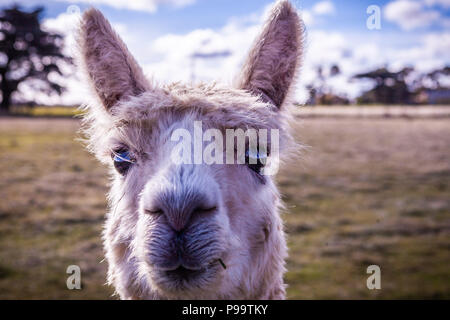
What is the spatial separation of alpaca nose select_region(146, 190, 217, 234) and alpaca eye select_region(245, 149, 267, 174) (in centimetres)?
69

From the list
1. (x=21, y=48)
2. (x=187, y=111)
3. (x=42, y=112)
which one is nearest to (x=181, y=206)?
(x=187, y=111)

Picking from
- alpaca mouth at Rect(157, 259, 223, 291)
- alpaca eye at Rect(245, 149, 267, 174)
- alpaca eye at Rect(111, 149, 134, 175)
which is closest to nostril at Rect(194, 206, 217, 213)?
alpaca mouth at Rect(157, 259, 223, 291)

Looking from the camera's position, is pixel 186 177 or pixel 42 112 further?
pixel 42 112

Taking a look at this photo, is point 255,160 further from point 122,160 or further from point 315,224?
point 315,224

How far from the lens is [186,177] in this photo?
203 cm

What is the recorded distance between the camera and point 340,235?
8.81 meters

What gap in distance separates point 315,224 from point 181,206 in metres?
8.15

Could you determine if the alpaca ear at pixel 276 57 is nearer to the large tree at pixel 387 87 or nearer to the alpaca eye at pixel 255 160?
the alpaca eye at pixel 255 160

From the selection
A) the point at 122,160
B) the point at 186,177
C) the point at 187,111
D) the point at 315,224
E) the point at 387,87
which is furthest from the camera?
the point at 387,87

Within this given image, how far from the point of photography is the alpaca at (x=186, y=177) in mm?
1998

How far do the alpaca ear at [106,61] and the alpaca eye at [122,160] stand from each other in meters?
0.43

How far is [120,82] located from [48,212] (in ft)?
28.6

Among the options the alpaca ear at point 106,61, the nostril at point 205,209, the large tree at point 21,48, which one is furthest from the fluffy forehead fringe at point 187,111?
the large tree at point 21,48
